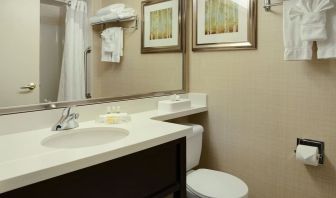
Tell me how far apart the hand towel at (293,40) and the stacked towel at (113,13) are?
970mm

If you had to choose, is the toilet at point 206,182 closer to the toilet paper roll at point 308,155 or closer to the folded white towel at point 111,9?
the toilet paper roll at point 308,155

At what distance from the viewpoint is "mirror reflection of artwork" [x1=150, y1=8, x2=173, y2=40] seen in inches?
79.8

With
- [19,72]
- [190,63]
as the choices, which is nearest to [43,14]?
[19,72]

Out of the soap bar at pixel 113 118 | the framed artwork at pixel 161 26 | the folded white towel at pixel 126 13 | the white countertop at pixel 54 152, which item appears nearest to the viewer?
the white countertop at pixel 54 152

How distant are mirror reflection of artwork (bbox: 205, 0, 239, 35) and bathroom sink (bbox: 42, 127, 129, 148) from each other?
105cm

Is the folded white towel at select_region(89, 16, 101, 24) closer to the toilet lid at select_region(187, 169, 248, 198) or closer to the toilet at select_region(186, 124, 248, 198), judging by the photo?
the toilet at select_region(186, 124, 248, 198)

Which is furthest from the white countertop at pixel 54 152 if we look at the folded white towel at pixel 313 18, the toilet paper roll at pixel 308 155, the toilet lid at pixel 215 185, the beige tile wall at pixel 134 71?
the folded white towel at pixel 313 18

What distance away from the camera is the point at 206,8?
2.01 m

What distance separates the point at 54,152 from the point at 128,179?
1.02 ft

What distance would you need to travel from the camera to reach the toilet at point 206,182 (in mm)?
1541

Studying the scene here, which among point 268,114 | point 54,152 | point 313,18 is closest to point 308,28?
point 313,18

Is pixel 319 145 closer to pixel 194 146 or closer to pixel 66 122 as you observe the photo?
pixel 194 146

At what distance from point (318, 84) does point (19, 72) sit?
1575mm

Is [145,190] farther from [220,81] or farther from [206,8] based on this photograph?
[206,8]
